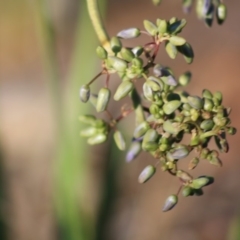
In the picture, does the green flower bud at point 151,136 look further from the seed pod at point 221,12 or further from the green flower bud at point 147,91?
the seed pod at point 221,12

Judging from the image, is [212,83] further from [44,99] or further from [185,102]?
[185,102]

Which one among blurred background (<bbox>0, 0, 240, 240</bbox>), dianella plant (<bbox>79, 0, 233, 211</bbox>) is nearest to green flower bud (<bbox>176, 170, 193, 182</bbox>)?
dianella plant (<bbox>79, 0, 233, 211</bbox>)

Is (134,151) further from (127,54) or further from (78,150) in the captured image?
(78,150)

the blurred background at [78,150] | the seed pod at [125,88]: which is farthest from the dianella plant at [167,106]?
the blurred background at [78,150]

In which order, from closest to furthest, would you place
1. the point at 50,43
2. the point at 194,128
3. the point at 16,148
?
the point at 194,128 < the point at 50,43 < the point at 16,148

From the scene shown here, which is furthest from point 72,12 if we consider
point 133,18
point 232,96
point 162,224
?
point 162,224

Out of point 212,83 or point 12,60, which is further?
point 12,60
